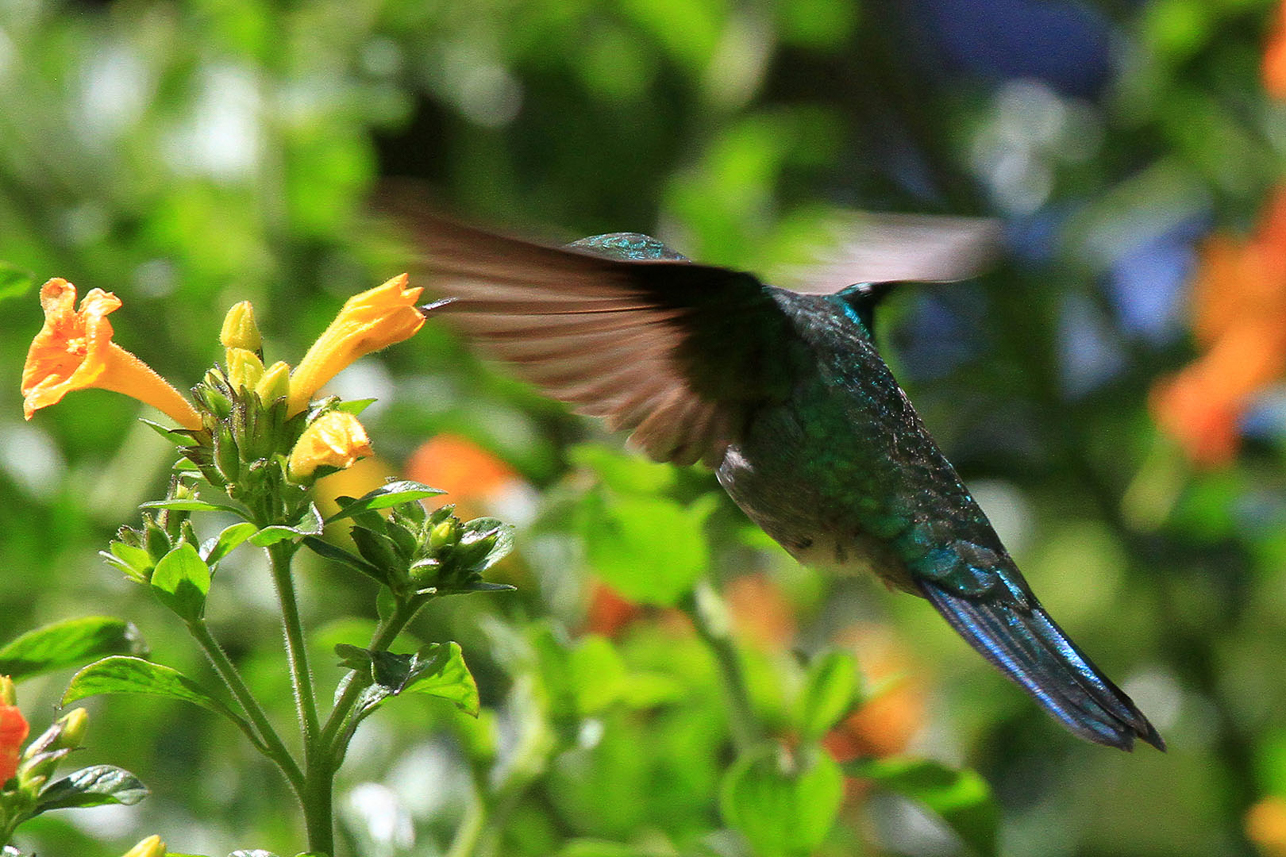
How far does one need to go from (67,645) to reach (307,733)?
21 centimetres

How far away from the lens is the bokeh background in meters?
1.54

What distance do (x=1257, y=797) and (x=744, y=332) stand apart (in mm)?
1217

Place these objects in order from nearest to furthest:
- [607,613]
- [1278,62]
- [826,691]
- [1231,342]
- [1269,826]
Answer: [826,691]
[1269,826]
[607,613]
[1278,62]
[1231,342]

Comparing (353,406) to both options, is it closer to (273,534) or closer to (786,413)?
(273,534)

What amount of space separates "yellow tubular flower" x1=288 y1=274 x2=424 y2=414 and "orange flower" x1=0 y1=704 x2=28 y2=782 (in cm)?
24

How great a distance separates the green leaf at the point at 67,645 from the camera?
0.86 meters

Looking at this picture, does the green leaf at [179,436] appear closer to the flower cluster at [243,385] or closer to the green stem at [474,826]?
the flower cluster at [243,385]

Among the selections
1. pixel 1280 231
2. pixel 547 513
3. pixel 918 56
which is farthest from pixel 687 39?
pixel 547 513

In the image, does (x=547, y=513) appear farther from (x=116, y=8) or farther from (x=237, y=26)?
(x=116, y=8)

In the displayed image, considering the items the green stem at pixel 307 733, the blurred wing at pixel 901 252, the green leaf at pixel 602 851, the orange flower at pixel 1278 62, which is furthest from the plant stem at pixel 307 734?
the orange flower at pixel 1278 62

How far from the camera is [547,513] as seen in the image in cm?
132

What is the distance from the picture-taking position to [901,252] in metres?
1.48

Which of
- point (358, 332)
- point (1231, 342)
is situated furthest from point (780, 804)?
point (1231, 342)

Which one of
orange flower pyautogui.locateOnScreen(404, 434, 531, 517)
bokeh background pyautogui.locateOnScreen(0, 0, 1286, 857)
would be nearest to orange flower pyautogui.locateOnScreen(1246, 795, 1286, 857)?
bokeh background pyautogui.locateOnScreen(0, 0, 1286, 857)
